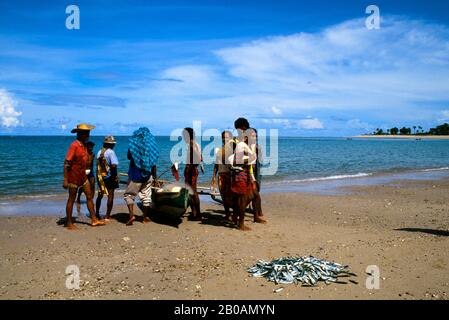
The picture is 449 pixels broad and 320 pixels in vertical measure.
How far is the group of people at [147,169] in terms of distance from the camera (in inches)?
362

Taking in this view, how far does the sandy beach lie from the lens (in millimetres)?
5829

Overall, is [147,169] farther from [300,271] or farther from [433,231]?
[433,231]


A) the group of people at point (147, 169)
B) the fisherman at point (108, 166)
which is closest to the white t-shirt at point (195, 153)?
the group of people at point (147, 169)

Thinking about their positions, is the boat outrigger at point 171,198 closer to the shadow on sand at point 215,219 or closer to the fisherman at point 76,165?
the shadow on sand at point 215,219

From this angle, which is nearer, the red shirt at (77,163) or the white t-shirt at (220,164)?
the red shirt at (77,163)

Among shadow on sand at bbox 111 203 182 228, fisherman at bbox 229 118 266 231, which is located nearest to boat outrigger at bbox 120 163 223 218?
shadow on sand at bbox 111 203 182 228

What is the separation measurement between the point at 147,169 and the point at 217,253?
10.3 feet

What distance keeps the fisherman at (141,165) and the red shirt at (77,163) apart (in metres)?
1.09

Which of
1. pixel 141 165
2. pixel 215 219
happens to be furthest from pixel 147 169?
pixel 215 219

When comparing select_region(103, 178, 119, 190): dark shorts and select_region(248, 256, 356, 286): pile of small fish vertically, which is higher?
select_region(103, 178, 119, 190): dark shorts

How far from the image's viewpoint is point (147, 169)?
9789mm

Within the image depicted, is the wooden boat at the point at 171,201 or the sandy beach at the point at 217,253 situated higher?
the wooden boat at the point at 171,201

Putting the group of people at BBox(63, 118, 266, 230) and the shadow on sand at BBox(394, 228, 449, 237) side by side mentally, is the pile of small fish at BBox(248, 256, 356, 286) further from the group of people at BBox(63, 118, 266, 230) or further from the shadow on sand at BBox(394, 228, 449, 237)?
the shadow on sand at BBox(394, 228, 449, 237)
